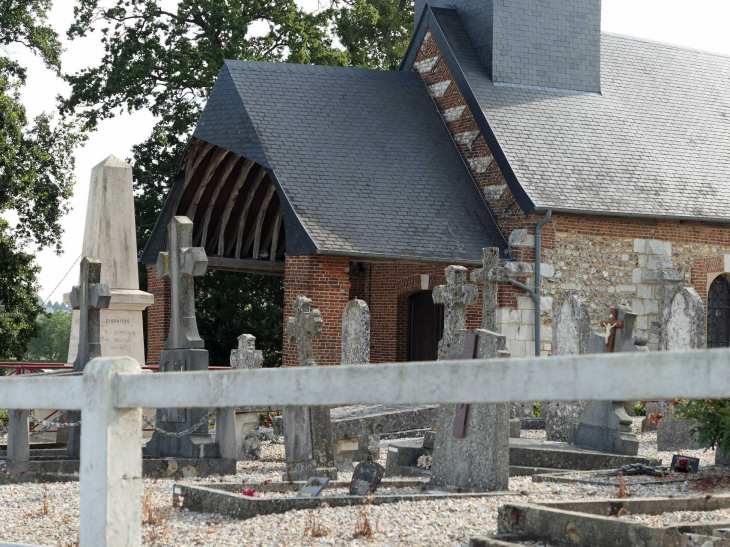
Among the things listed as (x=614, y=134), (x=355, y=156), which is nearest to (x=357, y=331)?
(x=355, y=156)

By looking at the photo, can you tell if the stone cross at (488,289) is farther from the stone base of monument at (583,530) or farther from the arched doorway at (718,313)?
the arched doorway at (718,313)

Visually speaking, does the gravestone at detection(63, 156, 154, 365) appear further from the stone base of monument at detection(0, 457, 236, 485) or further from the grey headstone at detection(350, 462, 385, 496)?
the grey headstone at detection(350, 462, 385, 496)

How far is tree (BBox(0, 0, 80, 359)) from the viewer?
2356 cm

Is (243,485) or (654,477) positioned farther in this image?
(654,477)

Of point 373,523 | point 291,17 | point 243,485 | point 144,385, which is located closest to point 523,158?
point 291,17

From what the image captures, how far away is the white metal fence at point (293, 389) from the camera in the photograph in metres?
2.65

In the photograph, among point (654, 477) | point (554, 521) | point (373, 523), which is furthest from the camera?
point (654, 477)

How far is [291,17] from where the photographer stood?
90.7 feet

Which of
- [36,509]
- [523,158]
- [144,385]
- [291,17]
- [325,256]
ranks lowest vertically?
[36,509]

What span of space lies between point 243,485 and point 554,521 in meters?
2.80

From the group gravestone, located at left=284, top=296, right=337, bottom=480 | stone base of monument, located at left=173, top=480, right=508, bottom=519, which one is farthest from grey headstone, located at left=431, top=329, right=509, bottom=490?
gravestone, located at left=284, top=296, right=337, bottom=480

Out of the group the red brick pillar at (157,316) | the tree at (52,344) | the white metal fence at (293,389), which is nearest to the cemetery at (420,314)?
the white metal fence at (293,389)

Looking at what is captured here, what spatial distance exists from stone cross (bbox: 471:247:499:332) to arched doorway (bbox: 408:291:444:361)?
7982 millimetres

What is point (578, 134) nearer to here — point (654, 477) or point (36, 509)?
point (654, 477)
